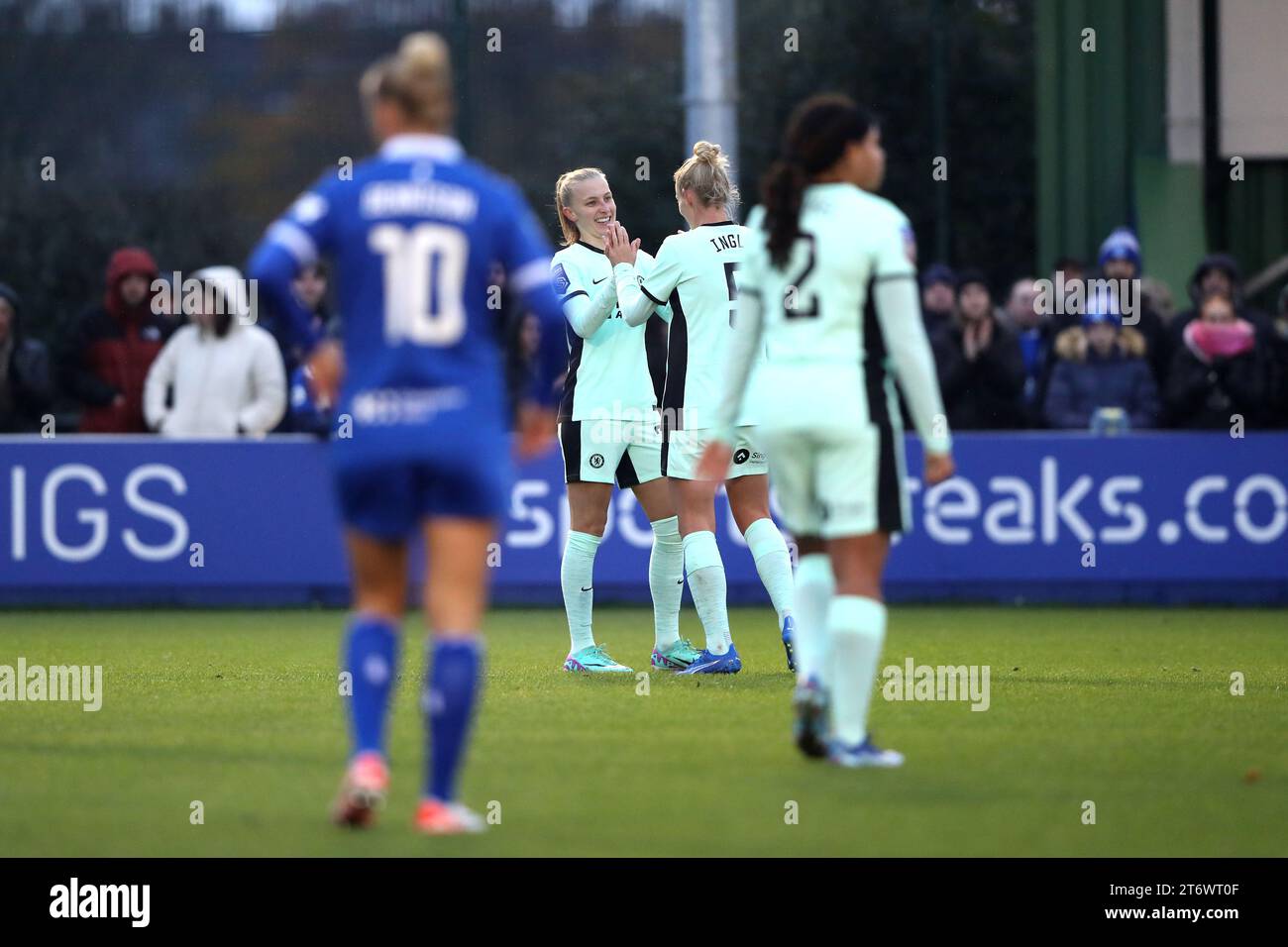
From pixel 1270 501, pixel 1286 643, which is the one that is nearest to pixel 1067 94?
pixel 1270 501

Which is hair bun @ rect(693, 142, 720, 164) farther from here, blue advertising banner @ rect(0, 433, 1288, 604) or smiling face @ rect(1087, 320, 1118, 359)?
smiling face @ rect(1087, 320, 1118, 359)

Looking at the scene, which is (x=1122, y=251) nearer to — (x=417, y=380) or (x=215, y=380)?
(x=215, y=380)

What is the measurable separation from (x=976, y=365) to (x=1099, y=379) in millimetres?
821

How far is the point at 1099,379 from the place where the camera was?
48.9 ft

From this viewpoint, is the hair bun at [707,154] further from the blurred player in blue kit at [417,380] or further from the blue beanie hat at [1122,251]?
the blue beanie hat at [1122,251]

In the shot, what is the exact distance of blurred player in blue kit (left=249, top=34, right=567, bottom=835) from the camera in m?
5.60

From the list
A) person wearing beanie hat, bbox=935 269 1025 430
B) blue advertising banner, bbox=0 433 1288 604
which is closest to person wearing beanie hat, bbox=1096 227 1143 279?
person wearing beanie hat, bbox=935 269 1025 430

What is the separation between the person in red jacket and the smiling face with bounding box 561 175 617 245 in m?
5.94

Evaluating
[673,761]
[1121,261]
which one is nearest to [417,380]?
[673,761]

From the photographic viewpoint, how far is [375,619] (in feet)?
18.9

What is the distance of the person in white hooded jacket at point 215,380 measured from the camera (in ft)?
48.4

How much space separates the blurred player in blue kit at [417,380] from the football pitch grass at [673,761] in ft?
1.33

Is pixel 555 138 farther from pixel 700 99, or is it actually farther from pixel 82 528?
pixel 82 528

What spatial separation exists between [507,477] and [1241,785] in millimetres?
2486
